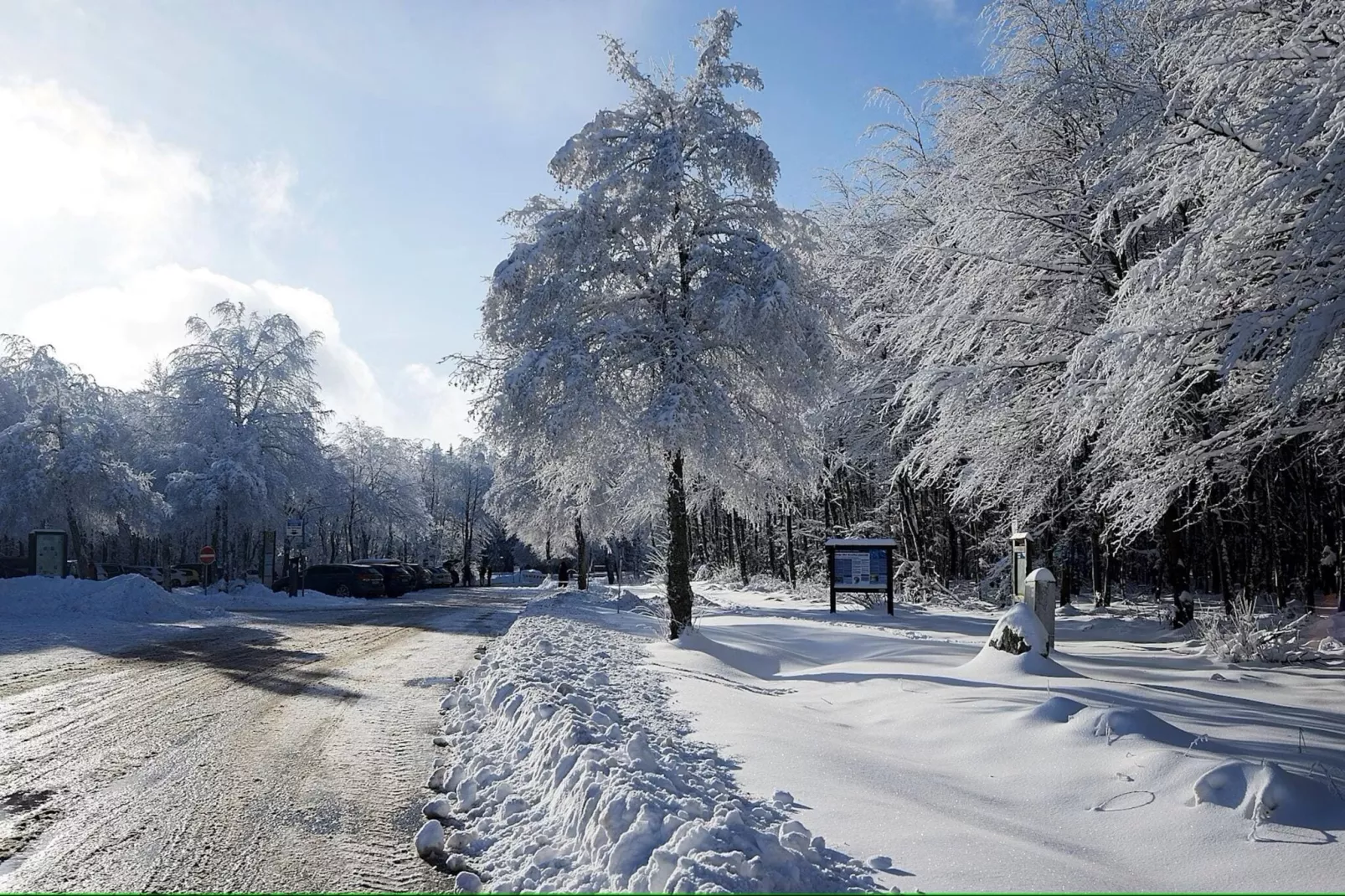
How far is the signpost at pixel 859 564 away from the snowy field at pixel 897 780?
9.78 meters

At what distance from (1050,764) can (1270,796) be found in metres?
1.22

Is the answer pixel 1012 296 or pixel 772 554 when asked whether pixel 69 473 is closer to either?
pixel 772 554

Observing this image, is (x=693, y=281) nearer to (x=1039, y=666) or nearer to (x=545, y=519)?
(x=1039, y=666)

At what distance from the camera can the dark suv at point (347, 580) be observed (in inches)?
1353

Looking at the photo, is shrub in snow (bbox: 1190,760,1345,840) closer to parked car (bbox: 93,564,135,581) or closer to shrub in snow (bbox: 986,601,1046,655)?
shrub in snow (bbox: 986,601,1046,655)

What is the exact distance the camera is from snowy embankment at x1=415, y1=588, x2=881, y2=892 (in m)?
3.34

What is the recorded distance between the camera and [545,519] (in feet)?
110

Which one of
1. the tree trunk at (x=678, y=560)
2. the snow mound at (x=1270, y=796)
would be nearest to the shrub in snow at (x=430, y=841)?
the snow mound at (x=1270, y=796)

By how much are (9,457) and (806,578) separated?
3048 cm

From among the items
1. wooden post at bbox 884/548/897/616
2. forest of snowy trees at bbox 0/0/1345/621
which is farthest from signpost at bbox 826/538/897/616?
forest of snowy trees at bbox 0/0/1345/621

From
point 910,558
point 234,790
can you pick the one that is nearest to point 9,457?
point 910,558

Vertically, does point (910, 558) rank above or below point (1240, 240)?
below

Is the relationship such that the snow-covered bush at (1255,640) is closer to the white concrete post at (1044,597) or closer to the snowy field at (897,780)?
the snowy field at (897,780)

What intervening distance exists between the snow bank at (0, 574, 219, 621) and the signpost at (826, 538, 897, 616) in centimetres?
1474
